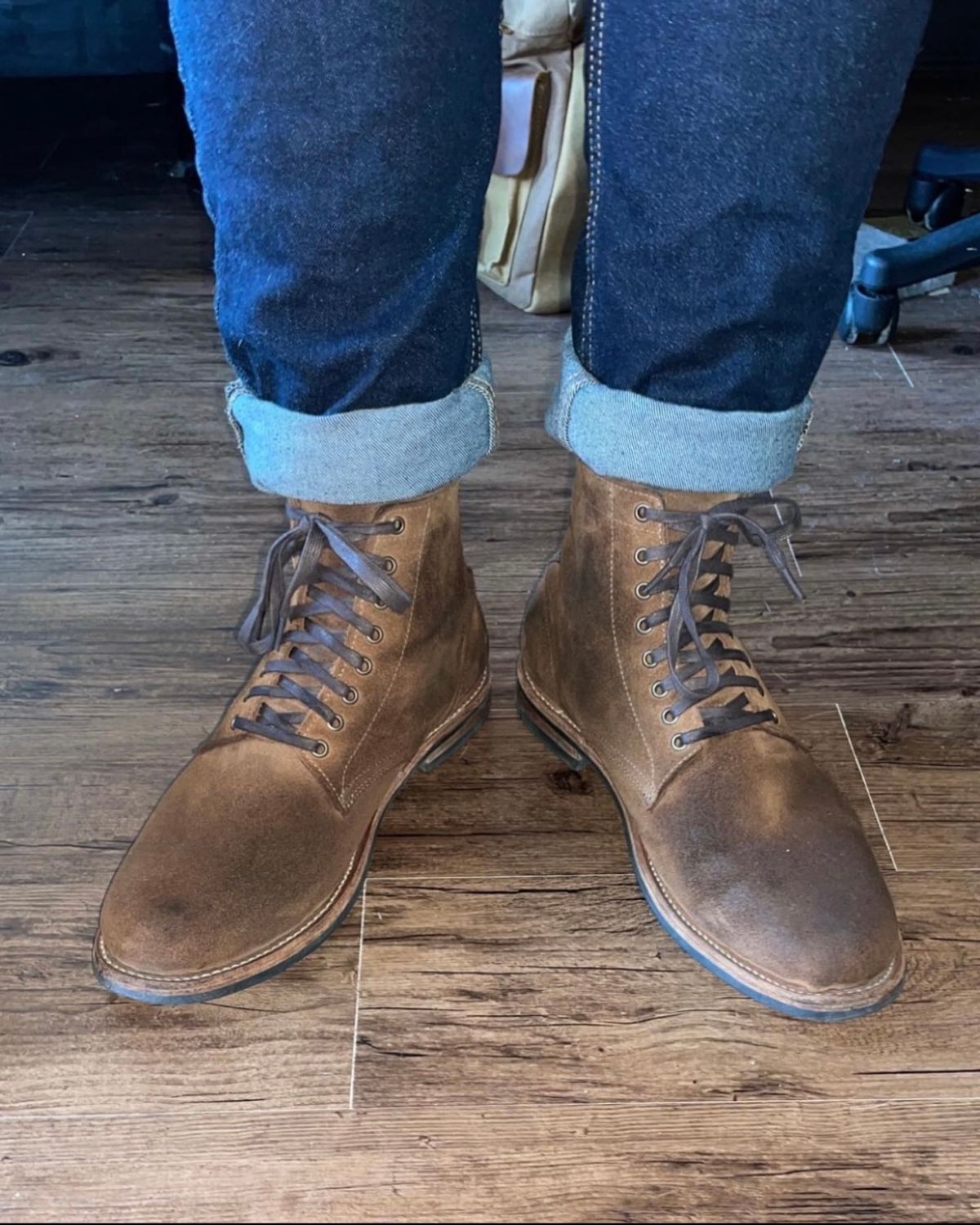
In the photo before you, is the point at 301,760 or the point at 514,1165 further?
the point at 301,760

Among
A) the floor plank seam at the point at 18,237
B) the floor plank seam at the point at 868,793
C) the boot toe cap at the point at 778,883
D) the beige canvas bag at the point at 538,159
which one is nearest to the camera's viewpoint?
the boot toe cap at the point at 778,883

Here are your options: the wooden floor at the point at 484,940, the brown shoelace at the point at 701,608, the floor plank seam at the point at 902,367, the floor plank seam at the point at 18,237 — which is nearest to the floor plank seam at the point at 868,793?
the wooden floor at the point at 484,940

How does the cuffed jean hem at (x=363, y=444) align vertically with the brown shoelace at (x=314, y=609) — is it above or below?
above

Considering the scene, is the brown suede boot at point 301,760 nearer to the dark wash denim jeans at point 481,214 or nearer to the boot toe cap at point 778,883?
the dark wash denim jeans at point 481,214

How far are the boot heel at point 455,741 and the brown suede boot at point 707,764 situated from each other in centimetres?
7

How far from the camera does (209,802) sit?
2.26 ft

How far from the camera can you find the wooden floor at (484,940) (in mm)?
587

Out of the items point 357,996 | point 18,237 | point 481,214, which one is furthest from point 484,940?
point 18,237

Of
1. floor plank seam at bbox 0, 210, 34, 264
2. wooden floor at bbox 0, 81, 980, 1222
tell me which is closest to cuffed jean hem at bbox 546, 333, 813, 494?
wooden floor at bbox 0, 81, 980, 1222

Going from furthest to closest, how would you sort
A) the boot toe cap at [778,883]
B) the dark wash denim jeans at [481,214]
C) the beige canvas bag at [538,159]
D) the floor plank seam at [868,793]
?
1. the beige canvas bag at [538,159]
2. the floor plank seam at [868,793]
3. the boot toe cap at [778,883]
4. the dark wash denim jeans at [481,214]

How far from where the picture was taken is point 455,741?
31.4 inches

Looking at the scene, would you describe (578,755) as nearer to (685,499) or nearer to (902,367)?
(685,499)

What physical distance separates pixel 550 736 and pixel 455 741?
0.07 metres

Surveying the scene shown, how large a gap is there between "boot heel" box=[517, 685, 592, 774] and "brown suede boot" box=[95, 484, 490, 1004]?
0.23 feet
